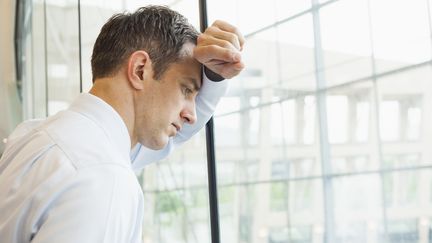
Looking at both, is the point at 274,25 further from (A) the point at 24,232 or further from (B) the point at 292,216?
(A) the point at 24,232

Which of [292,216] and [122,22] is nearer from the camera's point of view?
[122,22]

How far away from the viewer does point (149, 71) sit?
955mm

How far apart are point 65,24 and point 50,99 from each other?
608mm

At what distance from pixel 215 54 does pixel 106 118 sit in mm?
250

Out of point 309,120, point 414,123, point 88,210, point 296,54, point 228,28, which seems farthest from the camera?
point 296,54

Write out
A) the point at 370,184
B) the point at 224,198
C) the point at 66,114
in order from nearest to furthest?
1. the point at 66,114
2. the point at 370,184
3. the point at 224,198

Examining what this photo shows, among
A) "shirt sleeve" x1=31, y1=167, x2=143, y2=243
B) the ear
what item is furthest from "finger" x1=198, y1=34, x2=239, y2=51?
"shirt sleeve" x1=31, y1=167, x2=143, y2=243

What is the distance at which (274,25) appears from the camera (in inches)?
322

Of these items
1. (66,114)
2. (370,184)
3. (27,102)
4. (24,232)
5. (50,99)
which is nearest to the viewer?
(24,232)

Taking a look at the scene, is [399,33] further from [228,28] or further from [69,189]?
[69,189]

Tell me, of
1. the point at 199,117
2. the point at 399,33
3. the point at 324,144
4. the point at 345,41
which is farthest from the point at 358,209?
the point at 199,117

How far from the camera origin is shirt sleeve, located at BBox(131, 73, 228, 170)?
1194 mm

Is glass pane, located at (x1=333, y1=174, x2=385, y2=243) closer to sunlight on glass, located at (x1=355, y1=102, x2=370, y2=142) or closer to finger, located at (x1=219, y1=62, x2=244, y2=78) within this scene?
sunlight on glass, located at (x1=355, y1=102, x2=370, y2=142)

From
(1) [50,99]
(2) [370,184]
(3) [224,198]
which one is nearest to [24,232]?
(1) [50,99]
